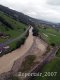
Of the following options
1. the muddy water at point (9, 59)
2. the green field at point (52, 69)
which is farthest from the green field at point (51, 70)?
the muddy water at point (9, 59)

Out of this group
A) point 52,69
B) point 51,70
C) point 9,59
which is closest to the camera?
point 51,70

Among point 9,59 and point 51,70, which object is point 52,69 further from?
point 9,59

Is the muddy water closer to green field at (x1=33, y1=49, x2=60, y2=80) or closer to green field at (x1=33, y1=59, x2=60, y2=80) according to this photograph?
green field at (x1=33, y1=49, x2=60, y2=80)

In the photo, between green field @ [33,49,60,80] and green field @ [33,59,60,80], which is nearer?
green field @ [33,59,60,80]

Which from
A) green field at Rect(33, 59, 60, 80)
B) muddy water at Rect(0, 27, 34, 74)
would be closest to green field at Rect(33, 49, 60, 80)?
green field at Rect(33, 59, 60, 80)

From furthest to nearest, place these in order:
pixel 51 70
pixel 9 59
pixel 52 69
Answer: pixel 9 59
pixel 52 69
pixel 51 70

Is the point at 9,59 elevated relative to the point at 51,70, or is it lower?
lower

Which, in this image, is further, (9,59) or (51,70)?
(9,59)

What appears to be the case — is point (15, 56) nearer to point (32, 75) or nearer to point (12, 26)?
point (32, 75)

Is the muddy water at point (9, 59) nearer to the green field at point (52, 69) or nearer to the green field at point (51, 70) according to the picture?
the green field at point (51, 70)

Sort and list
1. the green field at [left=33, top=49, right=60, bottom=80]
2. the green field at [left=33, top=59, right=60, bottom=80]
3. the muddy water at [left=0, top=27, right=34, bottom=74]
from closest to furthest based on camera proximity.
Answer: the green field at [left=33, top=59, right=60, bottom=80]
the green field at [left=33, top=49, right=60, bottom=80]
the muddy water at [left=0, top=27, right=34, bottom=74]

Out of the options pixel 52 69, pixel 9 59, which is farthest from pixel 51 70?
pixel 9 59

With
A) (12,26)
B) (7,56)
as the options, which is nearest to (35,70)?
(7,56)

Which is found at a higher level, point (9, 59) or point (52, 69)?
point (52, 69)
